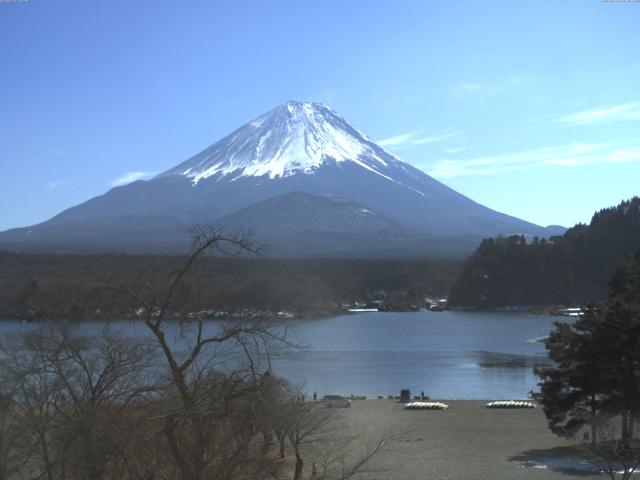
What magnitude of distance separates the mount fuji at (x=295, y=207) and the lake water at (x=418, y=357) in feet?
124

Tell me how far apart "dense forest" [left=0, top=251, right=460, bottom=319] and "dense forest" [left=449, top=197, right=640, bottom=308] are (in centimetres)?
695

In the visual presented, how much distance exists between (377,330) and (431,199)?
281 feet

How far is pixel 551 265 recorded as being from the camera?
64812 mm

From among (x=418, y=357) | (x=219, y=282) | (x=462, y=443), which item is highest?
(x=219, y=282)

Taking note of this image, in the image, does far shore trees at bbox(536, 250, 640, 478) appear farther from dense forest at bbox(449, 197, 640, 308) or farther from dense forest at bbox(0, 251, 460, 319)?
dense forest at bbox(449, 197, 640, 308)

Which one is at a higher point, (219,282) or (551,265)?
(551,265)

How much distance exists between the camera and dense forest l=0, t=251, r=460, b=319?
5.33 meters

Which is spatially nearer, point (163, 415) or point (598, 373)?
point (163, 415)

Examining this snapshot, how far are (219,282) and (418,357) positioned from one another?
18.5 meters

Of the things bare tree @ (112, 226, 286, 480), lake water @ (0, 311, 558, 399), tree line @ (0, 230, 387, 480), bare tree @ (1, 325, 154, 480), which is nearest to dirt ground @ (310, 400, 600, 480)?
lake water @ (0, 311, 558, 399)

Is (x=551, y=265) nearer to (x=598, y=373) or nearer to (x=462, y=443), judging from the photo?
(x=462, y=443)

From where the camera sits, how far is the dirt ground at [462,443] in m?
11.2

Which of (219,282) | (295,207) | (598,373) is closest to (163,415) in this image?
(598,373)

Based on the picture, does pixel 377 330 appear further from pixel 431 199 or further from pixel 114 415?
pixel 431 199
